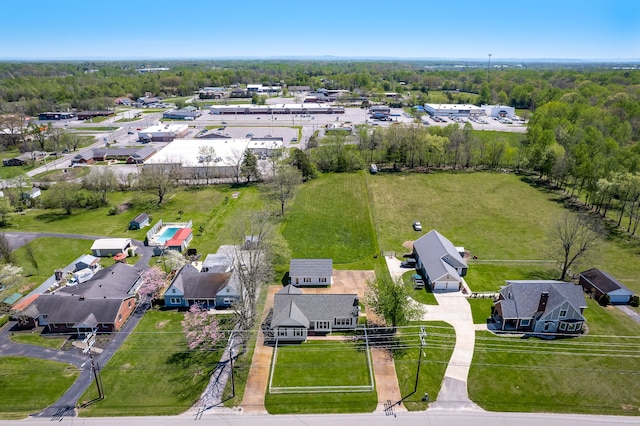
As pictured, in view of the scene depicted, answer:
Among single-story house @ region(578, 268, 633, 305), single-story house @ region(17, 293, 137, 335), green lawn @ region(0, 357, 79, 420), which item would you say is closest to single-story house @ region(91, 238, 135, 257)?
single-story house @ region(17, 293, 137, 335)

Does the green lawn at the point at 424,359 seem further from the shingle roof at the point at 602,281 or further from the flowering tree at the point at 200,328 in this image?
the shingle roof at the point at 602,281

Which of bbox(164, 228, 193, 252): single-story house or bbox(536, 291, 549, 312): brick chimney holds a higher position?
bbox(536, 291, 549, 312): brick chimney

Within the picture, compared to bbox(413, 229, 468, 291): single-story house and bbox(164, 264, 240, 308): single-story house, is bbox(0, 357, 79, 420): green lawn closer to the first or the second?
bbox(164, 264, 240, 308): single-story house

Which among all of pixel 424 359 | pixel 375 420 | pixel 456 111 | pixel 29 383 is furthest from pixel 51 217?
pixel 456 111

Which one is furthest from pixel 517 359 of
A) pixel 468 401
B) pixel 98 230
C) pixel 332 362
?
pixel 98 230

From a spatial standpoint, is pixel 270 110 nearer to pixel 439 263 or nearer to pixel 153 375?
pixel 439 263

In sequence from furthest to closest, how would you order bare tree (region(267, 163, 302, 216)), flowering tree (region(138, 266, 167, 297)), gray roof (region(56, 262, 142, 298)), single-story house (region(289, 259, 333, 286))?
bare tree (region(267, 163, 302, 216))
single-story house (region(289, 259, 333, 286))
flowering tree (region(138, 266, 167, 297))
gray roof (region(56, 262, 142, 298))
